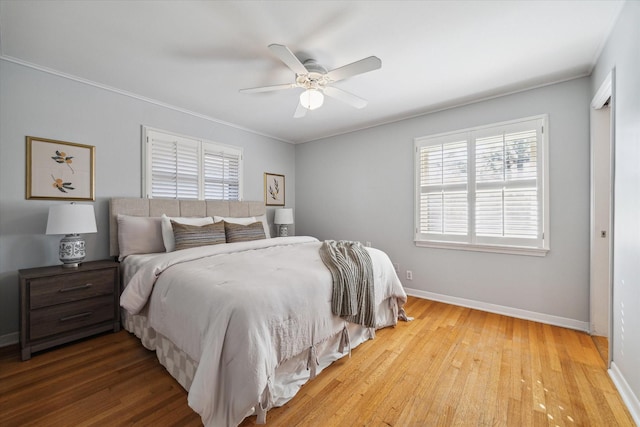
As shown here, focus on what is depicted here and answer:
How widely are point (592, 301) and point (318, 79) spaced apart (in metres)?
3.30

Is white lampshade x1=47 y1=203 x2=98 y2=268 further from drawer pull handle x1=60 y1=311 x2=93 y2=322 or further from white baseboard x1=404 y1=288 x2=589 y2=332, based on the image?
white baseboard x1=404 y1=288 x2=589 y2=332

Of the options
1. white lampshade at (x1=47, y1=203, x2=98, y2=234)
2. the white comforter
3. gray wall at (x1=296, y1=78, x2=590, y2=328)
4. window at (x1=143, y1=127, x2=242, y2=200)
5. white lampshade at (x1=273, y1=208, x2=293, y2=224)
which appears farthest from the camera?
white lampshade at (x1=273, y1=208, x2=293, y2=224)

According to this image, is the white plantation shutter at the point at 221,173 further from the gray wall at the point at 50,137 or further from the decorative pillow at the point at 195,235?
the decorative pillow at the point at 195,235

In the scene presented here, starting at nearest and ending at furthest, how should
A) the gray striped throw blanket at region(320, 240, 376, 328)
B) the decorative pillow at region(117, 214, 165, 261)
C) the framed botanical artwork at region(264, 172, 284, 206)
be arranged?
the gray striped throw blanket at region(320, 240, 376, 328) → the decorative pillow at region(117, 214, 165, 261) → the framed botanical artwork at region(264, 172, 284, 206)

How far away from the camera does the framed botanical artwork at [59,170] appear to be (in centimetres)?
245

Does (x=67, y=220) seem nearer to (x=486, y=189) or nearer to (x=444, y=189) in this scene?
(x=444, y=189)

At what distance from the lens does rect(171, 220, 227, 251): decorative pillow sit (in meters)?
2.80

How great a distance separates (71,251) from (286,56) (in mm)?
2519

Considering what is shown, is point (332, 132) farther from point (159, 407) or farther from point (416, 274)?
point (159, 407)

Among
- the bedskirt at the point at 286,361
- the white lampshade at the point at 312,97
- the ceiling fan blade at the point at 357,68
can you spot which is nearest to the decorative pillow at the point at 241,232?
the bedskirt at the point at 286,361

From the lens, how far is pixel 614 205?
6.12 feet

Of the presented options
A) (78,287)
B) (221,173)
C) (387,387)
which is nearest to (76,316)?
(78,287)

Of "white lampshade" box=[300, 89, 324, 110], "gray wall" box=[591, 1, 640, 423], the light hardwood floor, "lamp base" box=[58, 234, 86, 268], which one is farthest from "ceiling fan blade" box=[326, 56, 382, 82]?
"lamp base" box=[58, 234, 86, 268]

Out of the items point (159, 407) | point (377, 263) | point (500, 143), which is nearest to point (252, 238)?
point (377, 263)
